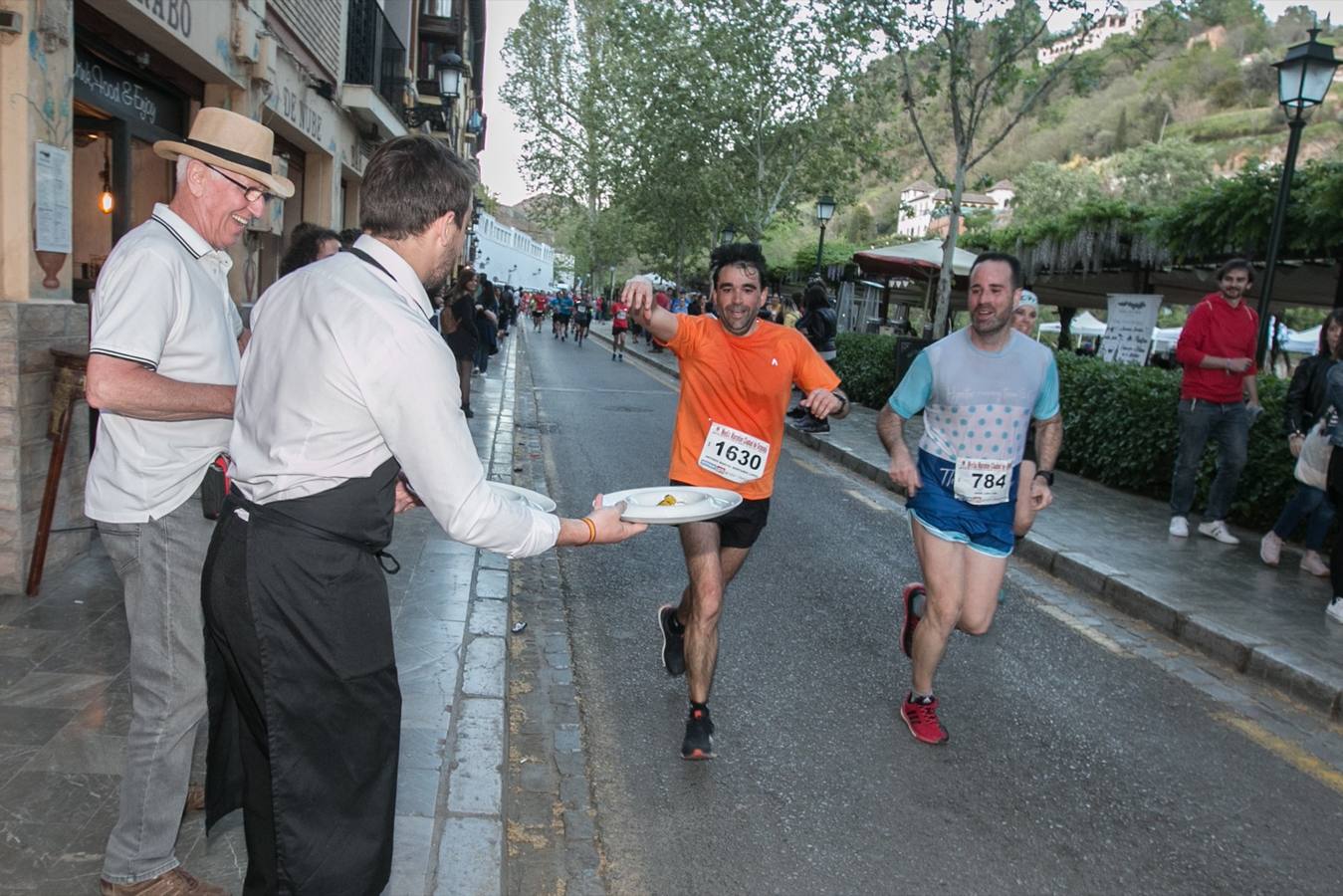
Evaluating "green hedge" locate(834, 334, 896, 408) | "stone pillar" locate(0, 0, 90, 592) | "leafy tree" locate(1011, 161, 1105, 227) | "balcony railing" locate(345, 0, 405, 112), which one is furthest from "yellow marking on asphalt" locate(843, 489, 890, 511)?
"leafy tree" locate(1011, 161, 1105, 227)

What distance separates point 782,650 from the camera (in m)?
5.47

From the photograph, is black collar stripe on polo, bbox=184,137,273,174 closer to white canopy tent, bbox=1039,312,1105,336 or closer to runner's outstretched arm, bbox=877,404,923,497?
runner's outstretched arm, bbox=877,404,923,497

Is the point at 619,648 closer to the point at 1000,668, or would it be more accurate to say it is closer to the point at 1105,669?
the point at 1000,668

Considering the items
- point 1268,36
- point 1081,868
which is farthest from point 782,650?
point 1268,36

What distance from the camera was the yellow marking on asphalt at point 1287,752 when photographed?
4.36 m

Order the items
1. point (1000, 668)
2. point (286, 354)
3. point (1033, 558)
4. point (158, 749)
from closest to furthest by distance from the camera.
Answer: point (286, 354)
point (158, 749)
point (1000, 668)
point (1033, 558)

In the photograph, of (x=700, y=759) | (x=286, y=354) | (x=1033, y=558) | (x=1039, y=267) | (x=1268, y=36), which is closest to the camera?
(x=286, y=354)

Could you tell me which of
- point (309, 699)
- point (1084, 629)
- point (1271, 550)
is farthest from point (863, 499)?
point (309, 699)

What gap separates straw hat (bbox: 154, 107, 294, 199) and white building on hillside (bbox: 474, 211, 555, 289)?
68.8 metres

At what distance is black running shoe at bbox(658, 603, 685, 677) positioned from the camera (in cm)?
486

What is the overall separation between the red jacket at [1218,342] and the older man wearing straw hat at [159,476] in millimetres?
7110

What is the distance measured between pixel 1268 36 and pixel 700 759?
189600 mm

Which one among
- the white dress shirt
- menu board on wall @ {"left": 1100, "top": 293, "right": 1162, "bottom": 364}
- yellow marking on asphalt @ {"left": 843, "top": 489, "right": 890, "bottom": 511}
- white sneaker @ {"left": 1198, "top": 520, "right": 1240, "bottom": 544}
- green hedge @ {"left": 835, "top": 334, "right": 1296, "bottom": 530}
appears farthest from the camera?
menu board on wall @ {"left": 1100, "top": 293, "right": 1162, "bottom": 364}

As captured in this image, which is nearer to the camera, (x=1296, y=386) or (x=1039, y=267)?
(x=1296, y=386)
